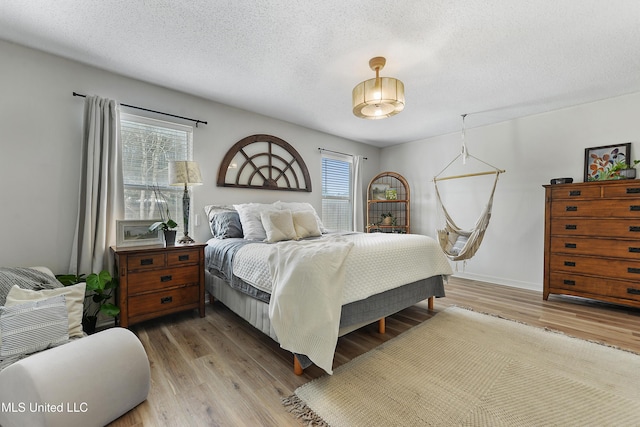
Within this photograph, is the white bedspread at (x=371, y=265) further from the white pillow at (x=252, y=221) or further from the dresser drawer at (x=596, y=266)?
the dresser drawer at (x=596, y=266)

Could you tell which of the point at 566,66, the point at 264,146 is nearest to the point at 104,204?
the point at 264,146

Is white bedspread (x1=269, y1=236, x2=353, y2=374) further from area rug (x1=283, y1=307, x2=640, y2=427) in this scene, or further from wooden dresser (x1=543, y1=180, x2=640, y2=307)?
wooden dresser (x1=543, y1=180, x2=640, y2=307)

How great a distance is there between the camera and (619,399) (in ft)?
4.94

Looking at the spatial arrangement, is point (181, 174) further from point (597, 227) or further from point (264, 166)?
point (597, 227)

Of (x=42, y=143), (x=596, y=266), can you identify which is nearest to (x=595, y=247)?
(x=596, y=266)

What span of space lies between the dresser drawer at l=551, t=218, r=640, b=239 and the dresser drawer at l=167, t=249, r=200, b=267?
4.11 meters

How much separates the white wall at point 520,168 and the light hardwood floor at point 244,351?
679mm

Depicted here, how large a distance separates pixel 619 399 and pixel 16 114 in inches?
183

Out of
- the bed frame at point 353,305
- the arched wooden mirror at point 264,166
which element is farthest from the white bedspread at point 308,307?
the arched wooden mirror at point 264,166

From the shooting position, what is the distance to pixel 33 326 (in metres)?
1.43

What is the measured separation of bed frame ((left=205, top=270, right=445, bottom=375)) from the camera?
1950mm

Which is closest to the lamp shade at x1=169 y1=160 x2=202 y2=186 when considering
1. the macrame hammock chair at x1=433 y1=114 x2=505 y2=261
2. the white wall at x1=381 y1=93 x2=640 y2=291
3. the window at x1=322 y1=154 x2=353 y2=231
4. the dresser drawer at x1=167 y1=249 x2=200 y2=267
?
the dresser drawer at x1=167 y1=249 x2=200 y2=267

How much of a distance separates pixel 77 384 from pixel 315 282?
1.23 metres

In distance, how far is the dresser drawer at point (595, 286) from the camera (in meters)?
2.73
